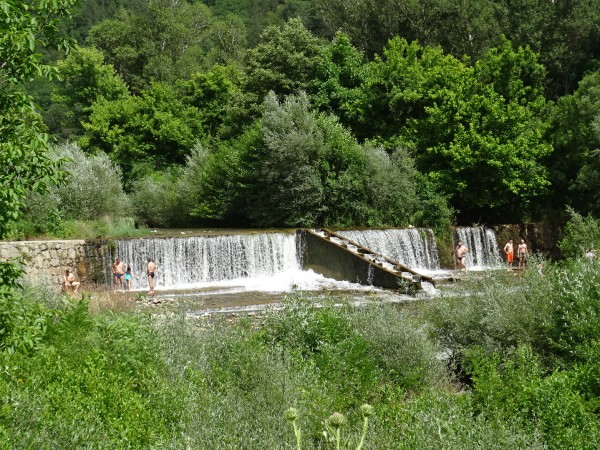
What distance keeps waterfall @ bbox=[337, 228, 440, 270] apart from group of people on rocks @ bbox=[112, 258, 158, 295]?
7265 mm

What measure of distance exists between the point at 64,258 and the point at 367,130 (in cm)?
1709

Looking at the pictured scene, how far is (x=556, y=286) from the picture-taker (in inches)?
358

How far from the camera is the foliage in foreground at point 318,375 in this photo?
5.42m

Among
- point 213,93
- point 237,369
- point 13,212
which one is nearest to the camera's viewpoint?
point 13,212

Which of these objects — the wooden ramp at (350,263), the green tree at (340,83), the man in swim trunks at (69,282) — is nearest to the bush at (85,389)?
the wooden ramp at (350,263)

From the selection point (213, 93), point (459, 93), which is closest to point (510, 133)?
point (459, 93)

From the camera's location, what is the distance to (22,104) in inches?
244

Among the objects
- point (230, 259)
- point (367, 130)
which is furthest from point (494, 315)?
point (367, 130)

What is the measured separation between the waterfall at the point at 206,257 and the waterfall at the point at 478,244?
7603 millimetres

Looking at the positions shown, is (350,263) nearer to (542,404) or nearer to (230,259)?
(230,259)

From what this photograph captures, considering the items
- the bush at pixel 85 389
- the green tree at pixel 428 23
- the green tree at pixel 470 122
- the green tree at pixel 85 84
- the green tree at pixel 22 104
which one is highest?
the green tree at pixel 428 23

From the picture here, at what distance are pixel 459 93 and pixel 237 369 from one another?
24.4 metres

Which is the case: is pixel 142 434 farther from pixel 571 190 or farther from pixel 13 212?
pixel 571 190

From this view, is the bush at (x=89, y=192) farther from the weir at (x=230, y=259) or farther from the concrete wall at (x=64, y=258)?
the weir at (x=230, y=259)
